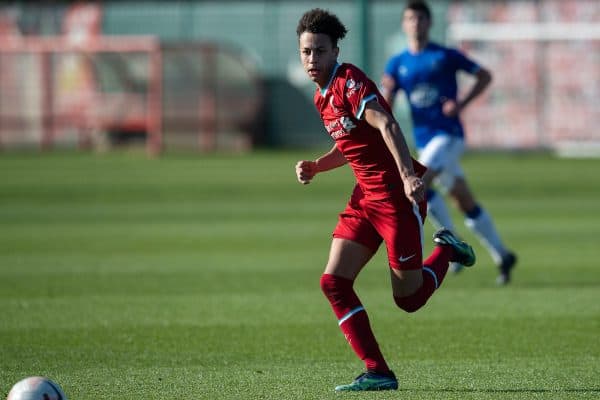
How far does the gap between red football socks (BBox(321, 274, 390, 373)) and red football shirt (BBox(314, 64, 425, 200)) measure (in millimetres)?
566

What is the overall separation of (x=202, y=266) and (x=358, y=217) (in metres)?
6.07

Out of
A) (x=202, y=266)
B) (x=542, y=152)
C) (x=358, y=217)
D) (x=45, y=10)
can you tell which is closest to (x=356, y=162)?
(x=358, y=217)

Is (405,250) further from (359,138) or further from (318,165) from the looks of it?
(318,165)

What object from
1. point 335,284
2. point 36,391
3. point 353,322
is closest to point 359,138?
point 335,284

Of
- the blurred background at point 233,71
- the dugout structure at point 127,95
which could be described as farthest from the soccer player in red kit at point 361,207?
the dugout structure at point 127,95

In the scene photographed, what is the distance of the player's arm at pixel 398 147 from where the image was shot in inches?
256

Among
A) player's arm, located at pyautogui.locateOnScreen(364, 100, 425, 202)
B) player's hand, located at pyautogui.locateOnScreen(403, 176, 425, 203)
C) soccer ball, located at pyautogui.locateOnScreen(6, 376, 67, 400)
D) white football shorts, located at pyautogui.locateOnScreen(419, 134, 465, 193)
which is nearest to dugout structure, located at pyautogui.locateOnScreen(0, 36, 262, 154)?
white football shorts, located at pyautogui.locateOnScreen(419, 134, 465, 193)

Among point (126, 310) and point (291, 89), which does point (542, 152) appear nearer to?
point (291, 89)

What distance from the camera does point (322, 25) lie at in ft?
22.8

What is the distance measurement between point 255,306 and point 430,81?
11.3 ft

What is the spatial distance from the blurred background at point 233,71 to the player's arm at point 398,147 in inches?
999

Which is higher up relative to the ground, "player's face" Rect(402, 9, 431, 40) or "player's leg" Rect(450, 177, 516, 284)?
"player's face" Rect(402, 9, 431, 40)

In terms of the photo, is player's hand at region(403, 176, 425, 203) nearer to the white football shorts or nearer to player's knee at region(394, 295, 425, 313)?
player's knee at region(394, 295, 425, 313)

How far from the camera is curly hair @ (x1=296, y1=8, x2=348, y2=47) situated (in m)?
6.95
